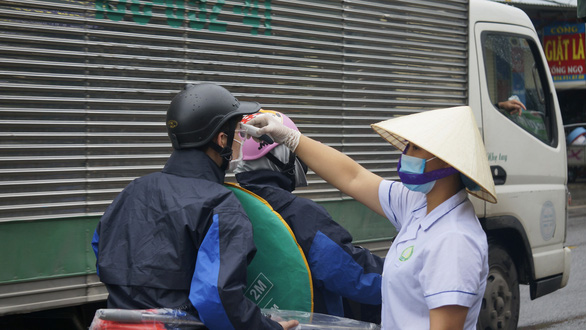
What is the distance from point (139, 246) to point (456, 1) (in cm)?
409

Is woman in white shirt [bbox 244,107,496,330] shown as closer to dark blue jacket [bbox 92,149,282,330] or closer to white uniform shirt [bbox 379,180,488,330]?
white uniform shirt [bbox 379,180,488,330]

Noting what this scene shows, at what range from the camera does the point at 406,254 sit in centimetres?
238

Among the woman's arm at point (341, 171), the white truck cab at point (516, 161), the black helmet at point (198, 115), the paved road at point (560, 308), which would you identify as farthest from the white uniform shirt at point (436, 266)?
the paved road at point (560, 308)

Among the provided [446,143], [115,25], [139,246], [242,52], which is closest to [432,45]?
[242,52]

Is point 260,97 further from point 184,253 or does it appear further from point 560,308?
point 560,308

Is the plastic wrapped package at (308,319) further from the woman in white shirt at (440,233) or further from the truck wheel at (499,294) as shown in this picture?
the truck wheel at (499,294)

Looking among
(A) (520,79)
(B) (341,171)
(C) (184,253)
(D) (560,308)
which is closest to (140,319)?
(C) (184,253)

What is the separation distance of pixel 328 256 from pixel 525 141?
3582 millimetres

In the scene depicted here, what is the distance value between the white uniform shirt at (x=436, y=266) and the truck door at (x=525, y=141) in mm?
3139

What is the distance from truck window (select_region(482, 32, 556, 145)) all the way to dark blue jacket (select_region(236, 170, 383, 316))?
3257 millimetres

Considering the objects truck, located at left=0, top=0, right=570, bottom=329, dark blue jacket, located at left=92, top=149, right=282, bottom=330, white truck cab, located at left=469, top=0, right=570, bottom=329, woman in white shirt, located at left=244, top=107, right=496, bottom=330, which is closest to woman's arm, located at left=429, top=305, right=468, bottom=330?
woman in white shirt, located at left=244, top=107, right=496, bottom=330

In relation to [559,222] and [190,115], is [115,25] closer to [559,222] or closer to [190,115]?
[190,115]

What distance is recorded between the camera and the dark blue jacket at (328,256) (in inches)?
107

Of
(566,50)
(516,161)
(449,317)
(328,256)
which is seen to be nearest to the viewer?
(449,317)
